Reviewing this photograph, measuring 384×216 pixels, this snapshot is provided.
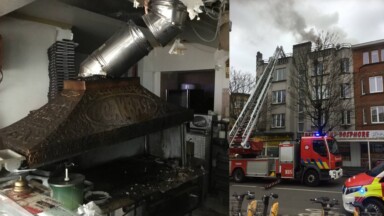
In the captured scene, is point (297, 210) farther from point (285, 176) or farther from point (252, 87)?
point (252, 87)

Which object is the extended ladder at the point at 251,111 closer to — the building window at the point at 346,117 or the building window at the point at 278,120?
the building window at the point at 278,120

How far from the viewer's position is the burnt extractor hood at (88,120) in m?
1.39

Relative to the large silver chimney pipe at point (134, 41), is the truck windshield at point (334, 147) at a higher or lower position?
lower

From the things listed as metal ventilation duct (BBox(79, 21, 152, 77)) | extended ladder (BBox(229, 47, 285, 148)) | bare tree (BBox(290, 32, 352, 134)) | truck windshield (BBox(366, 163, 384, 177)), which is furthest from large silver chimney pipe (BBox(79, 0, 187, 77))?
truck windshield (BBox(366, 163, 384, 177))

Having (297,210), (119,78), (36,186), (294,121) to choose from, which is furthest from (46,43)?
(297,210)

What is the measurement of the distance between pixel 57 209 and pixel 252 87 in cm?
96

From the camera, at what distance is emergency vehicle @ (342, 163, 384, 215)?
112 cm

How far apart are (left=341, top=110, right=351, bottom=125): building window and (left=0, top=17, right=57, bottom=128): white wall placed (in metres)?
1.37

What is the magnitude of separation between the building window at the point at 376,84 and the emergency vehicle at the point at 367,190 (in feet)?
0.86

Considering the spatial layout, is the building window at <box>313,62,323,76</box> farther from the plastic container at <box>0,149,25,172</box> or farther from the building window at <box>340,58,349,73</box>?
the plastic container at <box>0,149,25,172</box>

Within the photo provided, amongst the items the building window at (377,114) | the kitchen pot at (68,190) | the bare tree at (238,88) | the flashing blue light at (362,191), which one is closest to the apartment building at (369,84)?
the building window at (377,114)

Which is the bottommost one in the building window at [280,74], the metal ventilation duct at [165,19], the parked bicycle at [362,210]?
the parked bicycle at [362,210]

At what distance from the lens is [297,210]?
4.21ft

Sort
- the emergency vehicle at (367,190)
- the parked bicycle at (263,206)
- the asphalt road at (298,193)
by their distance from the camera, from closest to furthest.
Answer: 1. the emergency vehicle at (367,190)
2. the asphalt road at (298,193)
3. the parked bicycle at (263,206)
